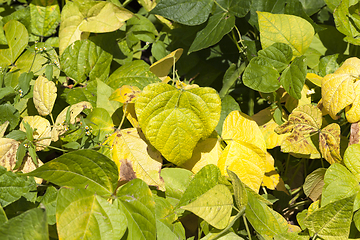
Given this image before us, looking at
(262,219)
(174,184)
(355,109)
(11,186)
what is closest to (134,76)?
(174,184)

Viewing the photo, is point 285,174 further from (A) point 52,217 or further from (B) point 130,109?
(A) point 52,217

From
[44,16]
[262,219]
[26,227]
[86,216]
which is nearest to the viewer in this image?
[26,227]

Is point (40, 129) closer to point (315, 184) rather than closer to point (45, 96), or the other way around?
point (45, 96)

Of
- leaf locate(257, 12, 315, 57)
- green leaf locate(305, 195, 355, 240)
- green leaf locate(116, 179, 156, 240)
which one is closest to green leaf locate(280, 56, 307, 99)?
leaf locate(257, 12, 315, 57)

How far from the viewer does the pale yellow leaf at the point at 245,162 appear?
3.01 ft

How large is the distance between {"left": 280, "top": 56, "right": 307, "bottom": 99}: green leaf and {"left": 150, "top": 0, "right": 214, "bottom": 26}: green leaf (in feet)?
1.21

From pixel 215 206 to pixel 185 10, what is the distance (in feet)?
2.38

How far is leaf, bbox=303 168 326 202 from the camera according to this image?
923mm

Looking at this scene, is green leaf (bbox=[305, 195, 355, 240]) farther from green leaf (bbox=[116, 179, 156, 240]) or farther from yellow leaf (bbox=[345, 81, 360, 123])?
green leaf (bbox=[116, 179, 156, 240])

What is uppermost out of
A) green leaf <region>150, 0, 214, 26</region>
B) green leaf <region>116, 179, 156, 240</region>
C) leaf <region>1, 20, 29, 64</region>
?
green leaf <region>150, 0, 214, 26</region>

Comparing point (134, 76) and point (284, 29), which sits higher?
point (284, 29)

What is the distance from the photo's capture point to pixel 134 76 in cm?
105

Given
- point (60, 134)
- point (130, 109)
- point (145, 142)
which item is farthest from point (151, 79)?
point (60, 134)

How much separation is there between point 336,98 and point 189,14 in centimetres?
60
